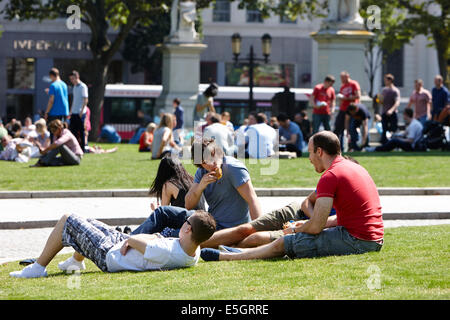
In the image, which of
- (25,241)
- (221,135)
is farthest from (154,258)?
(221,135)

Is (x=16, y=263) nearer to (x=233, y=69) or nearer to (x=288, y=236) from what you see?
(x=288, y=236)

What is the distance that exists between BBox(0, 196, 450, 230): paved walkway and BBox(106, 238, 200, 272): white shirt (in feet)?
14.2

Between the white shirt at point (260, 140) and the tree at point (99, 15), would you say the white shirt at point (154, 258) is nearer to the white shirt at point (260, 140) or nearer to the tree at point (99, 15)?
the white shirt at point (260, 140)

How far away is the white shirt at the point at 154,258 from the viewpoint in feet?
26.9

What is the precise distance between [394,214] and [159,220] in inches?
200

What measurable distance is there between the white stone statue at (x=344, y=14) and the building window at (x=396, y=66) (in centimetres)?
3742

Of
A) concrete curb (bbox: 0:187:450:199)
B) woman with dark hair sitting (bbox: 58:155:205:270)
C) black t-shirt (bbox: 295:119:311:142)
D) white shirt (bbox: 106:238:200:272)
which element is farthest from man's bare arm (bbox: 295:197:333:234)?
black t-shirt (bbox: 295:119:311:142)

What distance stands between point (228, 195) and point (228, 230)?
0.35 meters

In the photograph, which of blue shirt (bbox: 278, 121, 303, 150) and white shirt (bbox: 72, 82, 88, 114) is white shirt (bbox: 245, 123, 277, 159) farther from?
white shirt (bbox: 72, 82, 88, 114)

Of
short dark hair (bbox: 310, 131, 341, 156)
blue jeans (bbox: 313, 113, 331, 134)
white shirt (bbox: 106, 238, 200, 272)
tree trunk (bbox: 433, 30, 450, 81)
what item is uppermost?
tree trunk (bbox: 433, 30, 450, 81)

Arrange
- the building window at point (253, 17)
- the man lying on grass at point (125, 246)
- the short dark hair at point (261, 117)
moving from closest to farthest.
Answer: the man lying on grass at point (125, 246) < the short dark hair at point (261, 117) < the building window at point (253, 17)

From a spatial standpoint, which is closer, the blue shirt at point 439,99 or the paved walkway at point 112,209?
the paved walkway at point 112,209

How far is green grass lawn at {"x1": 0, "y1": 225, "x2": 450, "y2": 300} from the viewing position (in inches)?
267

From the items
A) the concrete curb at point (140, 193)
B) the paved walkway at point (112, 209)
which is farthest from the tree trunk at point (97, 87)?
the paved walkway at point (112, 209)
